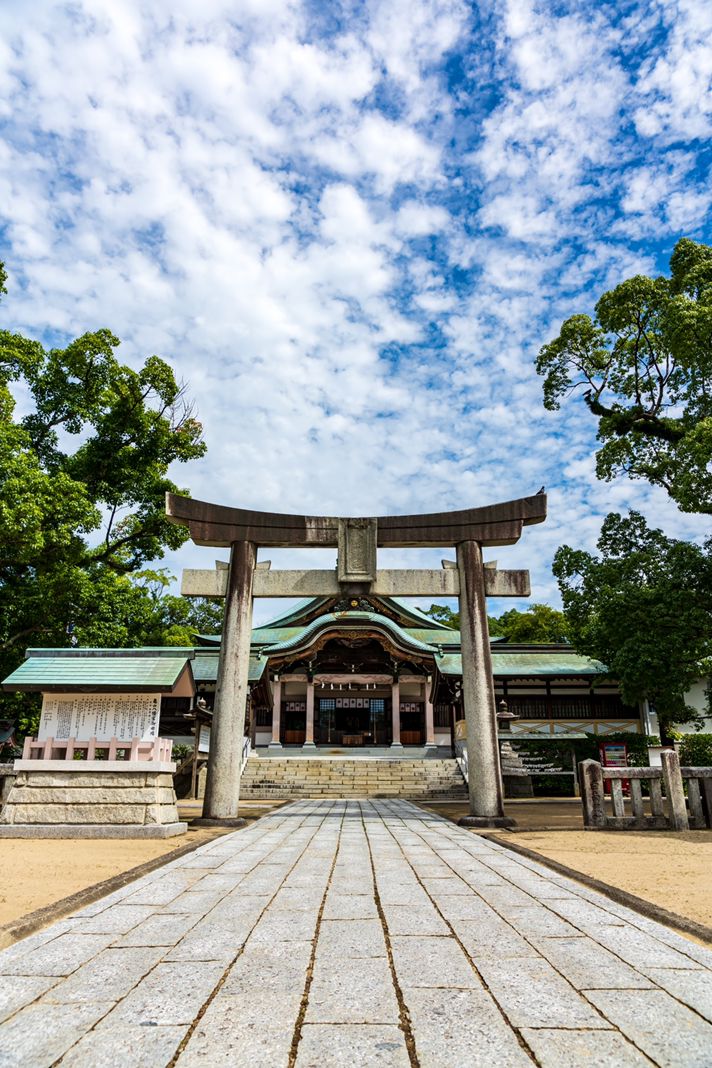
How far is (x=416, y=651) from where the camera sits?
26141 mm

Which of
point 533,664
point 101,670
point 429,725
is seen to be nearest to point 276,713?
point 429,725

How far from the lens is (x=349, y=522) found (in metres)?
11.8

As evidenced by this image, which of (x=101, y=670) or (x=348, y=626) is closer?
(x=101, y=670)

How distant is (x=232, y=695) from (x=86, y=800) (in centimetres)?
259

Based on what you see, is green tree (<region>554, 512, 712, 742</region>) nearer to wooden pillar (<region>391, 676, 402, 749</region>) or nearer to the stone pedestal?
the stone pedestal

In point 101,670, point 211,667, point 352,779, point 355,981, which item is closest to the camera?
point 355,981

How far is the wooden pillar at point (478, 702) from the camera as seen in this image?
10523 mm

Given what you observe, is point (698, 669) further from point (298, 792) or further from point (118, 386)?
point (118, 386)

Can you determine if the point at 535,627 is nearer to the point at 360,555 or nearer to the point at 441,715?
the point at 441,715

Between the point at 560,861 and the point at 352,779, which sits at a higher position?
the point at 352,779

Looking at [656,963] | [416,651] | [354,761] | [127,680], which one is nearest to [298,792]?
[354,761]

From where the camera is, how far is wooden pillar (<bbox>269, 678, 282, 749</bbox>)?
87.4 ft

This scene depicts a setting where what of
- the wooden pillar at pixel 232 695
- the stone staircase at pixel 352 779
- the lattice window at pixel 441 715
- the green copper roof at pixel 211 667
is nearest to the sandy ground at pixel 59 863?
the wooden pillar at pixel 232 695

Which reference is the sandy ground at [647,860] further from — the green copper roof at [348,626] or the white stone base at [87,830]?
the green copper roof at [348,626]
